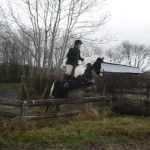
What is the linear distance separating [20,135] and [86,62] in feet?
15.4

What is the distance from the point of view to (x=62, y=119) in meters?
12.2

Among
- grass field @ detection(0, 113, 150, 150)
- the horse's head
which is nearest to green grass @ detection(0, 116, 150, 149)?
grass field @ detection(0, 113, 150, 150)

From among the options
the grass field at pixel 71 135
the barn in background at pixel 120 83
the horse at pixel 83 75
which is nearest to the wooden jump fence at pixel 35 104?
the grass field at pixel 71 135

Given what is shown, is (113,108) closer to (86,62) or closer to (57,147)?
(86,62)

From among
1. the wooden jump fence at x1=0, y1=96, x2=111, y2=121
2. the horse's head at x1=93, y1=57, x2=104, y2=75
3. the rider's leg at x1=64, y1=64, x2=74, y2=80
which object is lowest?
the wooden jump fence at x1=0, y1=96, x2=111, y2=121

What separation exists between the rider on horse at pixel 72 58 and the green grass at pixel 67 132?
188 centimetres

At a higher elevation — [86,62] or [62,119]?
[86,62]

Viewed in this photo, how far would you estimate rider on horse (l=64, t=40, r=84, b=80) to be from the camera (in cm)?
1267

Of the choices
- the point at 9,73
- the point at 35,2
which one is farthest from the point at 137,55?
the point at 35,2

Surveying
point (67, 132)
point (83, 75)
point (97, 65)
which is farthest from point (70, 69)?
point (67, 132)

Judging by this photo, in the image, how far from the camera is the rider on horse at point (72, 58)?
1267 centimetres

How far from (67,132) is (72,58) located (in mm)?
3574

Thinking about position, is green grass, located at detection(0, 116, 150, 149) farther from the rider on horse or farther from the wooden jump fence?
the rider on horse

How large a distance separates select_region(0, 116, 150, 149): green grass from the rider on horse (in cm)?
188
